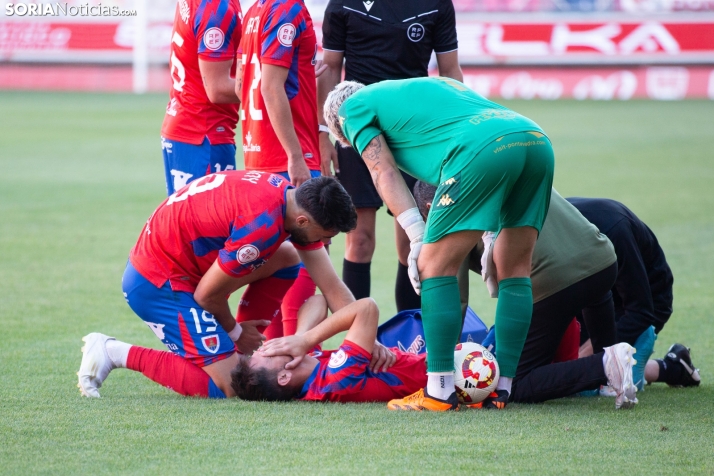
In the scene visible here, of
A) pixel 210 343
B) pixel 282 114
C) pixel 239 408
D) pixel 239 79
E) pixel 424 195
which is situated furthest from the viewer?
pixel 239 79

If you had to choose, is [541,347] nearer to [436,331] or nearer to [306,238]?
[436,331]

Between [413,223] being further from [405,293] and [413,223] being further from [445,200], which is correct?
[405,293]

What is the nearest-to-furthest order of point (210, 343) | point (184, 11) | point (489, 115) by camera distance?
point (489, 115)
point (210, 343)
point (184, 11)

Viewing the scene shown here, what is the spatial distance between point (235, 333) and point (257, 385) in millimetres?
555

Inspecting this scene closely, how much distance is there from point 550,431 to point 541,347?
31.9 inches

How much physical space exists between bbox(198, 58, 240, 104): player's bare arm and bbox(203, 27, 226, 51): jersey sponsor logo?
0.10m

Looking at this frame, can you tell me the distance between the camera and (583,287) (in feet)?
15.0

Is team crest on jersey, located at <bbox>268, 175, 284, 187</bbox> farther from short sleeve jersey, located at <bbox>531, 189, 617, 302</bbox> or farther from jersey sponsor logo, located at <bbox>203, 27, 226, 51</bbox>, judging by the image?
jersey sponsor logo, located at <bbox>203, 27, 226, 51</bbox>

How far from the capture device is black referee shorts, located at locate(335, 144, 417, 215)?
20.2 ft

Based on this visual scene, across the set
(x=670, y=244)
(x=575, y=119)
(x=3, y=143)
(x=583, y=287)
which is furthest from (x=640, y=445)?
(x=575, y=119)

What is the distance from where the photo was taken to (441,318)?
428 centimetres

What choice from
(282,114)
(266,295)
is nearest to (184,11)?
(282,114)

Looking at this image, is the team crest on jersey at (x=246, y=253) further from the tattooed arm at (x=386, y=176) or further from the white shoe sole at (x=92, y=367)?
the white shoe sole at (x=92, y=367)

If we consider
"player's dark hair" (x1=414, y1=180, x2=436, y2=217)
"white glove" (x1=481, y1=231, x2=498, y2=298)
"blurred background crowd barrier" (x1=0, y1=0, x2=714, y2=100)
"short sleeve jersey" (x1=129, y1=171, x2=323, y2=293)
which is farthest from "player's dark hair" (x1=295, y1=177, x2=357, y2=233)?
"blurred background crowd barrier" (x1=0, y1=0, x2=714, y2=100)
